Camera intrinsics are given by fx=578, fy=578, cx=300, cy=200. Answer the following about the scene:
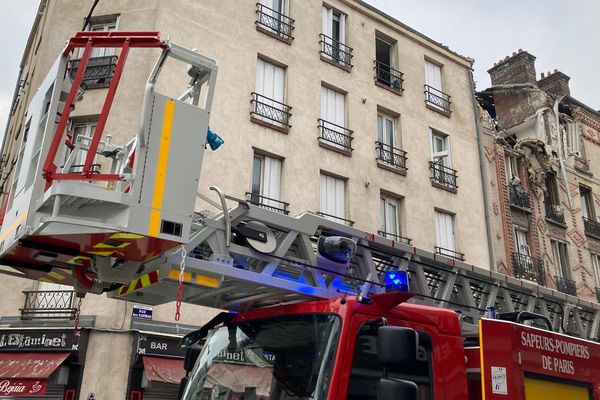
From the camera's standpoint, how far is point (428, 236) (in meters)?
19.0

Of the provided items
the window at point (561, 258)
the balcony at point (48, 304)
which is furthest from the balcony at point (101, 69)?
the window at point (561, 258)

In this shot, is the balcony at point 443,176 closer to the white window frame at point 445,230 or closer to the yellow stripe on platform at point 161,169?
the white window frame at point 445,230

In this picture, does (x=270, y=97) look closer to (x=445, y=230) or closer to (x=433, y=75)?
(x=445, y=230)

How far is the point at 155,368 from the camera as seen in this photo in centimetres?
1271

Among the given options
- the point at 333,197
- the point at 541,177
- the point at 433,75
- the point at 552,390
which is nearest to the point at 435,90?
the point at 433,75

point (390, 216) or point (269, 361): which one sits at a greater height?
point (390, 216)

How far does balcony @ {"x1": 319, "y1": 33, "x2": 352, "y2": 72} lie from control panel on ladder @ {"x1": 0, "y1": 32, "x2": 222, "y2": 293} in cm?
1462

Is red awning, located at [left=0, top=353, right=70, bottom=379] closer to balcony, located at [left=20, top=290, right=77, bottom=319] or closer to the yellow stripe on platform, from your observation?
balcony, located at [left=20, top=290, right=77, bottom=319]

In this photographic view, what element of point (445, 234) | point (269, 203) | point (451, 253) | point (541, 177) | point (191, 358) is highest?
point (541, 177)

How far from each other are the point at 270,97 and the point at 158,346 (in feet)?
25.5

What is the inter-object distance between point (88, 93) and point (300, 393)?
12.5 meters

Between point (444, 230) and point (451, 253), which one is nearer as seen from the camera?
point (451, 253)

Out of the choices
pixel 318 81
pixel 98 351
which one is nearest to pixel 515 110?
pixel 318 81

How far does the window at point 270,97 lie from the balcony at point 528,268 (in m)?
10.6
